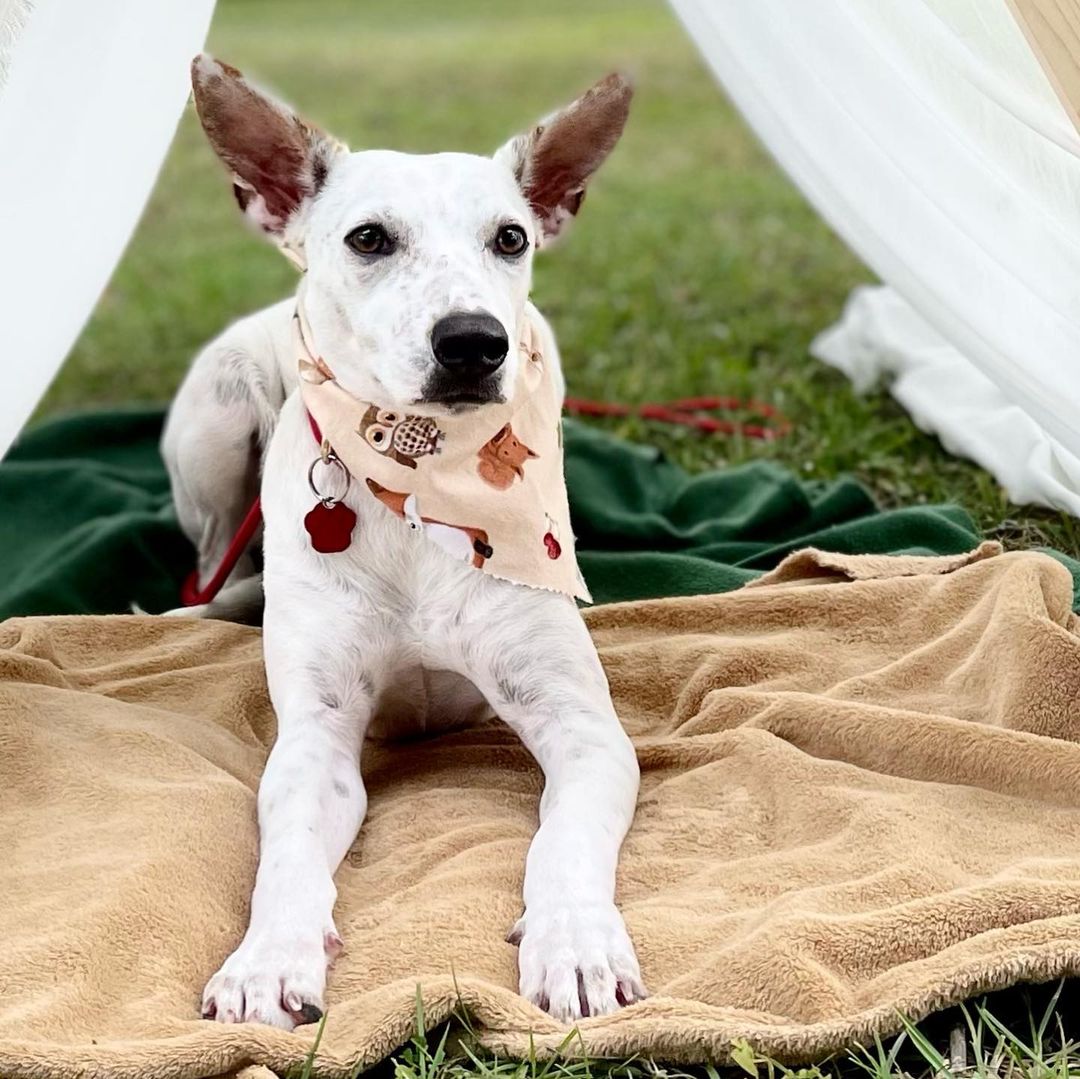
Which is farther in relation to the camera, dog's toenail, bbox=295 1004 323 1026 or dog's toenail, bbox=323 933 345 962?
dog's toenail, bbox=323 933 345 962

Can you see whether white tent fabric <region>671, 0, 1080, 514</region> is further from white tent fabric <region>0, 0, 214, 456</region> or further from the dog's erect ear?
white tent fabric <region>0, 0, 214, 456</region>

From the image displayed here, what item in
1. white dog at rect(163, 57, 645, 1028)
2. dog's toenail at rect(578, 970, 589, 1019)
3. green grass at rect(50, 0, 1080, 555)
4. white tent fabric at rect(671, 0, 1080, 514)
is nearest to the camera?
dog's toenail at rect(578, 970, 589, 1019)

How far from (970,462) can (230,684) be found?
2.62m

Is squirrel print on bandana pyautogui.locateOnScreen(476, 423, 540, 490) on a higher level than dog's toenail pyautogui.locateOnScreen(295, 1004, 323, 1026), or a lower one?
higher

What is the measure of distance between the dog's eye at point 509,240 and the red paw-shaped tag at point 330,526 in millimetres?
617

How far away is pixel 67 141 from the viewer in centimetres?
376

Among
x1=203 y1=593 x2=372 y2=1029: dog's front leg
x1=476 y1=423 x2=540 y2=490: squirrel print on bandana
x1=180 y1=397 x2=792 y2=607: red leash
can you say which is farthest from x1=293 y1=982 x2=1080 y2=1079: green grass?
x1=180 y1=397 x2=792 y2=607: red leash

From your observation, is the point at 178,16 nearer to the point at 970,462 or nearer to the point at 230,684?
the point at 230,684

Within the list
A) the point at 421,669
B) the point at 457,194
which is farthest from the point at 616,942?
the point at 457,194

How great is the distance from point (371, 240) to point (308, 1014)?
1456mm

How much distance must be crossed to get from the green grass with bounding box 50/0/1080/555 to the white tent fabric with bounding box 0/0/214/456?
92.7 inches

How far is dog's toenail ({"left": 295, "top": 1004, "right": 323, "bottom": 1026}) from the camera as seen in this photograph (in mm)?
2504

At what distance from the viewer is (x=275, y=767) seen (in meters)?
3.09

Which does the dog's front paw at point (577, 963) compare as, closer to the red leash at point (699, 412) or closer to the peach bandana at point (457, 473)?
the peach bandana at point (457, 473)
